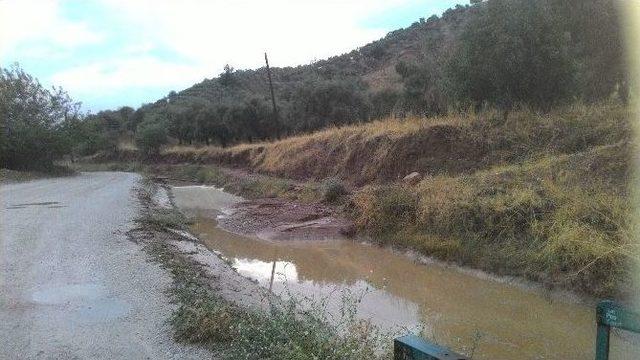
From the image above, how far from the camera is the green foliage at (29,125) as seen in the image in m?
34.8

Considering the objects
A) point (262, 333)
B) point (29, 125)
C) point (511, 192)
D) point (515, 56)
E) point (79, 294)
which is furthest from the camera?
point (29, 125)

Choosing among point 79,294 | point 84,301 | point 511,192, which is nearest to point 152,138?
point 511,192

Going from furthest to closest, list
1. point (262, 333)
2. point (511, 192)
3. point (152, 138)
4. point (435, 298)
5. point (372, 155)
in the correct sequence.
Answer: point (152, 138), point (372, 155), point (511, 192), point (435, 298), point (262, 333)

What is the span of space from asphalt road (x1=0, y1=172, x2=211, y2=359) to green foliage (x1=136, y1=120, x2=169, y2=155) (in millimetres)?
47892

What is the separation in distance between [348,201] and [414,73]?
20.1 metres

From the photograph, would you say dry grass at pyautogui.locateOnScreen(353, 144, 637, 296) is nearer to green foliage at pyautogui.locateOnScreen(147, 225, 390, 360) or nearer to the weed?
the weed

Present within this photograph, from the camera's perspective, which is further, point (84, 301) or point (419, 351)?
point (84, 301)

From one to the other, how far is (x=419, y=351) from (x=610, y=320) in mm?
1063

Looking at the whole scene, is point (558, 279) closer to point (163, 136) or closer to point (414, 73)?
point (414, 73)

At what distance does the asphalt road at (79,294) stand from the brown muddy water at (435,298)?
7.91 ft

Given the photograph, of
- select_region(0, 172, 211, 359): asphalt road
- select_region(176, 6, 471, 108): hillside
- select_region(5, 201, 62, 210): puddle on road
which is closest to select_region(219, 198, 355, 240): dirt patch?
select_region(0, 172, 211, 359): asphalt road

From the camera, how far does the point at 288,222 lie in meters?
18.0

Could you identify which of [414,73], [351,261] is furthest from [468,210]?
[414,73]

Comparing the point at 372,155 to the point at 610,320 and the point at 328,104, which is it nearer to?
the point at 610,320
